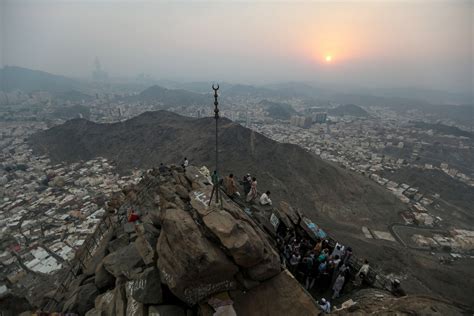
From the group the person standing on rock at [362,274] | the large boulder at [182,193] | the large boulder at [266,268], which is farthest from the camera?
the large boulder at [182,193]

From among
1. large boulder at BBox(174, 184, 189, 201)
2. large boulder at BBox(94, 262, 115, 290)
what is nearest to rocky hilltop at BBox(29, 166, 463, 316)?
large boulder at BBox(94, 262, 115, 290)

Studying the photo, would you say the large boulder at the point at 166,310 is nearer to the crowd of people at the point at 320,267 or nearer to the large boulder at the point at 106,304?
the large boulder at the point at 106,304

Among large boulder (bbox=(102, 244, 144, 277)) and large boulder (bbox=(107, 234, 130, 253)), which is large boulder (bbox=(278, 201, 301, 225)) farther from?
large boulder (bbox=(107, 234, 130, 253))

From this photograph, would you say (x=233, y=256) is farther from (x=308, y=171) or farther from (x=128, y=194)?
(x=308, y=171)

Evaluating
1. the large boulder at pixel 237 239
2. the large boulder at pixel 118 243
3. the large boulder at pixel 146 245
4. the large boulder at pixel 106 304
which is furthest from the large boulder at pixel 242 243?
the large boulder at pixel 118 243

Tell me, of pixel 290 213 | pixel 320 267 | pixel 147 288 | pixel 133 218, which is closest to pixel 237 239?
pixel 147 288

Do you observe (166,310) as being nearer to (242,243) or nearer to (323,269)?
(242,243)
